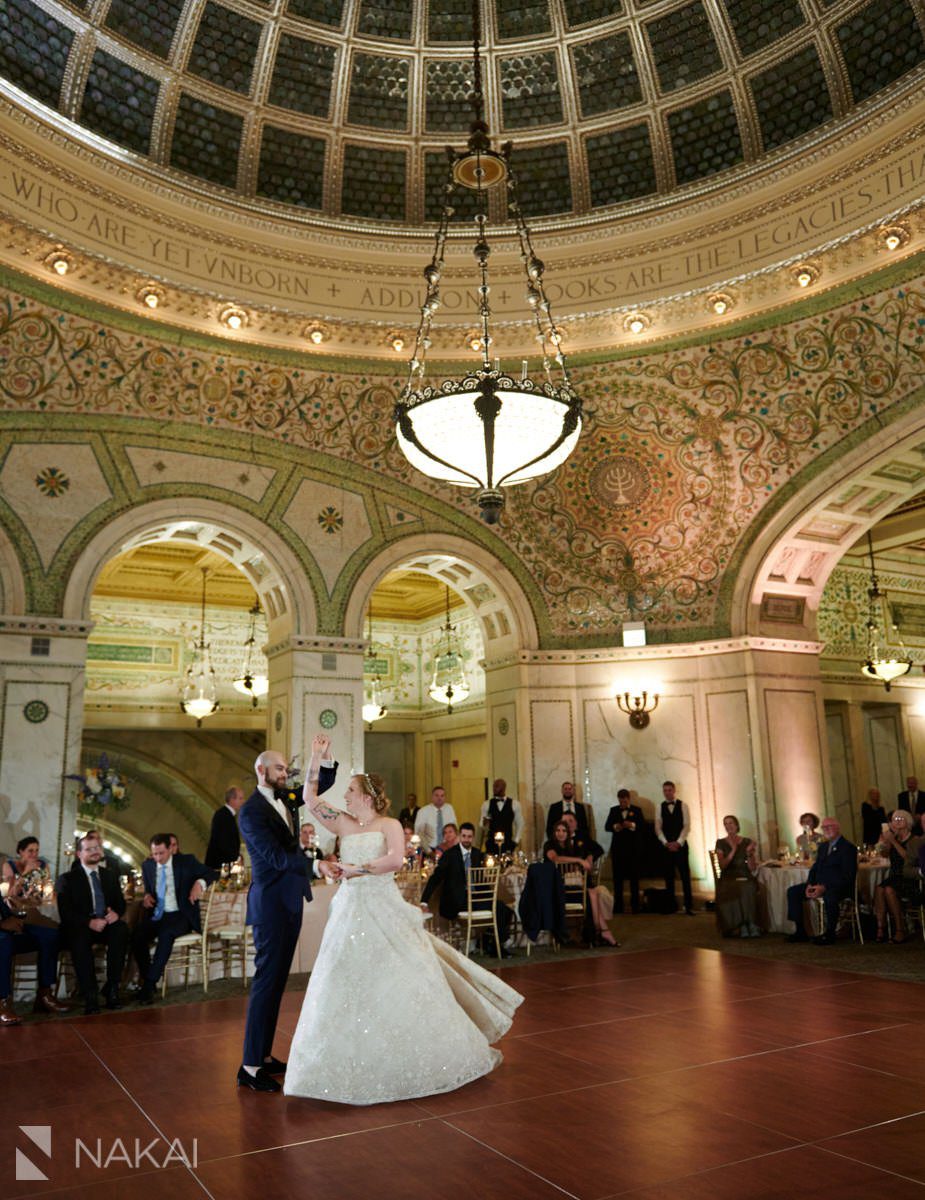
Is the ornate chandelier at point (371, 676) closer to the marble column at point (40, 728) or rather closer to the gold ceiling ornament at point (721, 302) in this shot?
the marble column at point (40, 728)

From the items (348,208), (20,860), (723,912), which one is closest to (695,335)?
(348,208)

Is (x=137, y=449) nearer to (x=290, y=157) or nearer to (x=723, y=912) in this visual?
(x=290, y=157)

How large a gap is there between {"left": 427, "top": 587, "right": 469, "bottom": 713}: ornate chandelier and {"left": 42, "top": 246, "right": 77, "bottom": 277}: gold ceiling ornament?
7.82 metres

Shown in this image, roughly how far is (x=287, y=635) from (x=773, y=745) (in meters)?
5.53

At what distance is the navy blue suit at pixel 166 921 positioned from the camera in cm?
679

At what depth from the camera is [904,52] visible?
9.37 m

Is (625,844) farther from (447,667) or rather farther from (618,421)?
(447,667)

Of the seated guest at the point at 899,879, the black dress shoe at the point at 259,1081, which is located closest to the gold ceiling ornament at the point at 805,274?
the seated guest at the point at 899,879

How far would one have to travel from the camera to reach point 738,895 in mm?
9125

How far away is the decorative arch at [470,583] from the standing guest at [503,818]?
1895 millimetres

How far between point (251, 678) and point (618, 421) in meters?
6.89

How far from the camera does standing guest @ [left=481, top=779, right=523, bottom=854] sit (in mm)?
11109

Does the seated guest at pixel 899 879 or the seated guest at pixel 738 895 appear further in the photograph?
the seated guest at pixel 738 895

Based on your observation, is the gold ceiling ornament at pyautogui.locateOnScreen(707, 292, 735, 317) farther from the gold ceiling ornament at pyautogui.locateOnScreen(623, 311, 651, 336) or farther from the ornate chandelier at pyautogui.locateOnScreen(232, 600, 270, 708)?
the ornate chandelier at pyautogui.locateOnScreen(232, 600, 270, 708)
